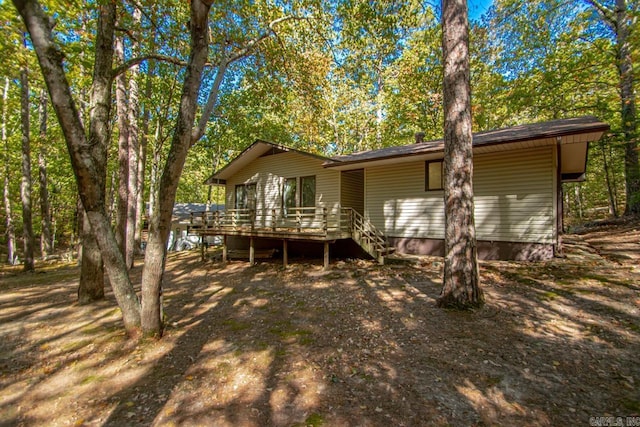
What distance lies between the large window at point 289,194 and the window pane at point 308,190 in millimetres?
502

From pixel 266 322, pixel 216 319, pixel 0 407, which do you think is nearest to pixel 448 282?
pixel 266 322

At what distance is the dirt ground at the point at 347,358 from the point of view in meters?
2.85

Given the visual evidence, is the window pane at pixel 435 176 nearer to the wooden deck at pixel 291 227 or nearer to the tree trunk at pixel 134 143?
the wooden deck at pixel 291 227

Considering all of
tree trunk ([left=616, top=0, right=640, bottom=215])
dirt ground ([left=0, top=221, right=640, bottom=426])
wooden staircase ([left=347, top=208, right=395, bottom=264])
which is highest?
tree trunk ([left=616, top=0, right=640, bottom=215])

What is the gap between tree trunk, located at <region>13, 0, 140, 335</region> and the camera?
3.79m

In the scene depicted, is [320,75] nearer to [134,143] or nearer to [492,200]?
[492,200]

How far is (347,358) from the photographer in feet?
12.6

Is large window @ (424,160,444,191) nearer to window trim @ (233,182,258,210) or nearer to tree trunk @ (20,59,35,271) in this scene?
window trim @ (233,182,258,210)

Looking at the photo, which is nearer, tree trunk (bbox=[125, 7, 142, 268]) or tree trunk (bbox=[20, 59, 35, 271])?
tree trunk (bbox=[125, 7, 142, 268])

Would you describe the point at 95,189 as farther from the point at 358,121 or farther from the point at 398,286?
the point at 358,121

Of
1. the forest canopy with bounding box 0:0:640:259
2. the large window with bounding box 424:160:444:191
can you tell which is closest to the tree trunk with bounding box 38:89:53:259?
the forest canopy with bounding box 0:0:640:259

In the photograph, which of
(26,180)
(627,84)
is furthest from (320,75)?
(627,84)

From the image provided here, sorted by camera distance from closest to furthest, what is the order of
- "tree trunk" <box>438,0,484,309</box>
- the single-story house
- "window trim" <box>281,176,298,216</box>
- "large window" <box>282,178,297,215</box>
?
"tree trunk" <box>438,0,484,309</box> → the single-story house → "window trim" <box>281,176,298,216</box> → "large window" <box>282,178,297,215</box>

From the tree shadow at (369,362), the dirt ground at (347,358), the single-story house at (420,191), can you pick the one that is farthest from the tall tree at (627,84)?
the tree shadow at (369,362)
